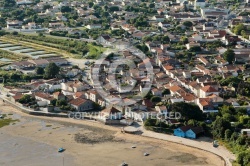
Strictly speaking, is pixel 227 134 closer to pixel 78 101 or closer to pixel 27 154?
pixel 27 154

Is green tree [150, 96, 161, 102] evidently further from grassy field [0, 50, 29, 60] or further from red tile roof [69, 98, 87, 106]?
grassy field [0, 50, 29, 60]

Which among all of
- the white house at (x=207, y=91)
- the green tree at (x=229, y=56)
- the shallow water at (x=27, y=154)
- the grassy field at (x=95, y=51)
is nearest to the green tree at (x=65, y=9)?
the grassy field at (x=95, y=51)

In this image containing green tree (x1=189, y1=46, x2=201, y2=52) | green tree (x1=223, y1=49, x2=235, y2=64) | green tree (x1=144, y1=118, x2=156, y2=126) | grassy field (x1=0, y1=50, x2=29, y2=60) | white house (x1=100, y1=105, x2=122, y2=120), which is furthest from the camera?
grassy field (x1=0, y1=50, x2=29, y2=60)

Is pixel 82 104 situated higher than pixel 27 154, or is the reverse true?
pixel 82 104

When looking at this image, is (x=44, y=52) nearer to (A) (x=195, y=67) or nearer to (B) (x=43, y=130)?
(A) (x=195, y=67)

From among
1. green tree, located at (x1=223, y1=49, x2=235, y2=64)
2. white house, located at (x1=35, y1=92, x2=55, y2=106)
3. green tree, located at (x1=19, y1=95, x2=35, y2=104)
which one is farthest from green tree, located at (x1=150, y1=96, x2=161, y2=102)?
green tree, located at (x1=223, y1=49, x2=235, y2=64)

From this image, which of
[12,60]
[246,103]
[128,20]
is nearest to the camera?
[246,103]

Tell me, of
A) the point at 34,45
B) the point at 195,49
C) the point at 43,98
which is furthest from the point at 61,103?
the point at 34,45

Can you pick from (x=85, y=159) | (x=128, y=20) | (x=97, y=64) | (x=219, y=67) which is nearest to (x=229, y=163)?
(x=85, y=159)

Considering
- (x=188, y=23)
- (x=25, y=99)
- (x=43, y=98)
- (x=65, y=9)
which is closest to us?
(x=43, y=98)
